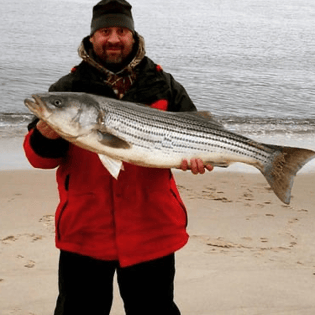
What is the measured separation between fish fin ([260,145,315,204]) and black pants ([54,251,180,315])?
82 cm

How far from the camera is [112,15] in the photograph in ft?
12.1

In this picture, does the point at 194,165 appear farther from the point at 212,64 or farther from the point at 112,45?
the point at 212,64

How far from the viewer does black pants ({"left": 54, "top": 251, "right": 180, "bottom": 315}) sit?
12.0ft

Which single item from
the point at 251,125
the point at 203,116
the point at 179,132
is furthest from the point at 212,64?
the point at 179,132

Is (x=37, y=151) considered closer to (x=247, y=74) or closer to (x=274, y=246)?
(x=274, y=246)

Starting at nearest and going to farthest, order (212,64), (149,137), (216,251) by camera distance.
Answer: (149,137), (216,251), (212,64)

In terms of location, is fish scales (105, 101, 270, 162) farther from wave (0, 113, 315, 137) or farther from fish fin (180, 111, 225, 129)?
wave (0, 113, 315, 137)

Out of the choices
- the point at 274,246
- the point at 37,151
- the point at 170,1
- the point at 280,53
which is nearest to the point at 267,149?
the point at 37,151

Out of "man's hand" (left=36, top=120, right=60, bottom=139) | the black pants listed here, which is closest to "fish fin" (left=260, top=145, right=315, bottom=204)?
the black pants

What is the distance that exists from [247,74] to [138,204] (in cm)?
2154

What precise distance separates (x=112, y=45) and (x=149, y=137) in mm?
678

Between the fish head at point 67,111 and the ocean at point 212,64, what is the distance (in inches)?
293

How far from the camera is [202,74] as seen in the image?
23.4m

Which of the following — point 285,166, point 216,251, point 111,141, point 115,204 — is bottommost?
point 216,251
